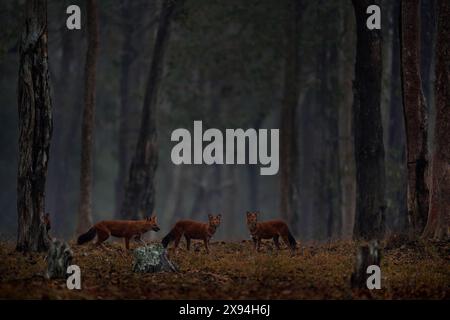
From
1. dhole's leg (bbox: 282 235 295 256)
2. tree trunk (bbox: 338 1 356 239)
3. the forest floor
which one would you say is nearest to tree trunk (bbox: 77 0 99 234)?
the forest floor

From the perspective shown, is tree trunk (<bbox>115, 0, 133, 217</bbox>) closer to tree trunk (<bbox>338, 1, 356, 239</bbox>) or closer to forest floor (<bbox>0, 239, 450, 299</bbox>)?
tree trunk (<bbox>338, 1, 356, 239</bbox>)

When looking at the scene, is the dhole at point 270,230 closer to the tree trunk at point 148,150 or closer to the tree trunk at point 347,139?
the tree trunk at point 148,150

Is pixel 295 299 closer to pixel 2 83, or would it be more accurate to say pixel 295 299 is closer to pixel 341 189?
pixel 341 189

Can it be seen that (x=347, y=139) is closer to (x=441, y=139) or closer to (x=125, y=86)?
(x=125, y=86)

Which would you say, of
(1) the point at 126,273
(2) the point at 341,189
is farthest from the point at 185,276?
(2) the point at 341,189

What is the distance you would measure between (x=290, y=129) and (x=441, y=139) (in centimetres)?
909

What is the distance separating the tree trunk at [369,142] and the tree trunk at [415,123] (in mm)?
1489

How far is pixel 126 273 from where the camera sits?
16094 millimetres

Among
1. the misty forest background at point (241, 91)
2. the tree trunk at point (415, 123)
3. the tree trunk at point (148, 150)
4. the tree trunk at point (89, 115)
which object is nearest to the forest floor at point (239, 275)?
the tree trunk at point (415, 123)

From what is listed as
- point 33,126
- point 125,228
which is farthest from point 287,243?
point 33,126

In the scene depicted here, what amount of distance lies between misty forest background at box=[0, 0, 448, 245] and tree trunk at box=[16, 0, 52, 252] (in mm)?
8518

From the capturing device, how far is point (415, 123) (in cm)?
2017

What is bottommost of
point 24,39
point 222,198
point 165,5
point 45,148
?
point 222,198
